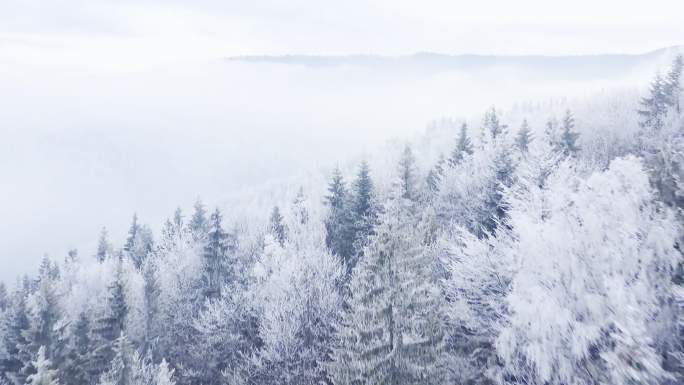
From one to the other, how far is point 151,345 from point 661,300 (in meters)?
40.7

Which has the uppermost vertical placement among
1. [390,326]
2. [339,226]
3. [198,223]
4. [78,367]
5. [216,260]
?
[390,326]

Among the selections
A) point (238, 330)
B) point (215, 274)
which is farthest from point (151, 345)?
point (238, 330)

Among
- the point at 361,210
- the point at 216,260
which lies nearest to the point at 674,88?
the point at 361,210

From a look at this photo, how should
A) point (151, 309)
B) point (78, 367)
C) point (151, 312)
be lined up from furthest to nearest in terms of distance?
point (151, 312)
point (151, 309)
point (78, 367)

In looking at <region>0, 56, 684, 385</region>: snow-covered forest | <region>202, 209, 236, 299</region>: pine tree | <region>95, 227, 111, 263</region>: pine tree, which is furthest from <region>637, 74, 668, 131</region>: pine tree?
<region>95, 227, 111, 263</region>: pine tree

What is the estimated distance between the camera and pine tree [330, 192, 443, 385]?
18031mm

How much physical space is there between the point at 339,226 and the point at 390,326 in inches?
931

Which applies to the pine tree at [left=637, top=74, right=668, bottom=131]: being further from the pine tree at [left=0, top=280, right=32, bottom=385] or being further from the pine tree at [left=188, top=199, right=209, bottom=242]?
the pine tree at [left=0, top=280, right=32, bottom=385]

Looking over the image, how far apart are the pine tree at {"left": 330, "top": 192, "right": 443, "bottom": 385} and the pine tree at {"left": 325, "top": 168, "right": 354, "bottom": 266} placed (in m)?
17.7

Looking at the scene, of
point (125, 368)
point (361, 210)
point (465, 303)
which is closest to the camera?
point (465, 303)

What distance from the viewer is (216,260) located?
141ft

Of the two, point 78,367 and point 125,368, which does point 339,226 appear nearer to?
point 78,367

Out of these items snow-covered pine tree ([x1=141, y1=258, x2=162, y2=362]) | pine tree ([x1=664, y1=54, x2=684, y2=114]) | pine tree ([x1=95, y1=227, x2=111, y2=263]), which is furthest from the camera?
pine tree ([x1=95, y1=227, x2=111, y2=263])

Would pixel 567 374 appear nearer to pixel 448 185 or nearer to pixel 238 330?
pixel 238 330
